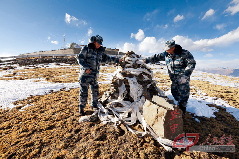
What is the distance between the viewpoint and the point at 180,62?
12.1 feet

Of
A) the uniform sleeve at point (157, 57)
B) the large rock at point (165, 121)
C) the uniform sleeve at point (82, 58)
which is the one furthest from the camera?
the uniform sleeve at point (157, 57)

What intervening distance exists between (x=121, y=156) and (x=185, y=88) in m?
2.64

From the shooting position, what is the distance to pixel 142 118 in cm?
281

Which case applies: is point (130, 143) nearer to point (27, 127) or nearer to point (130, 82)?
point (130, 82)

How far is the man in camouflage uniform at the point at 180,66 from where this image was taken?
3.59 meters

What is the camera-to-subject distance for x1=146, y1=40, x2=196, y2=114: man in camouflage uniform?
11.8 feet

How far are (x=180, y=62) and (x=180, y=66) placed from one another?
117 mm

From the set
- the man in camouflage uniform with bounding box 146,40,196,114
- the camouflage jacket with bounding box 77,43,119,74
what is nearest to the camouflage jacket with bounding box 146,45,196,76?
the man in camouflage uniform with bounding box 146,40,196,114
